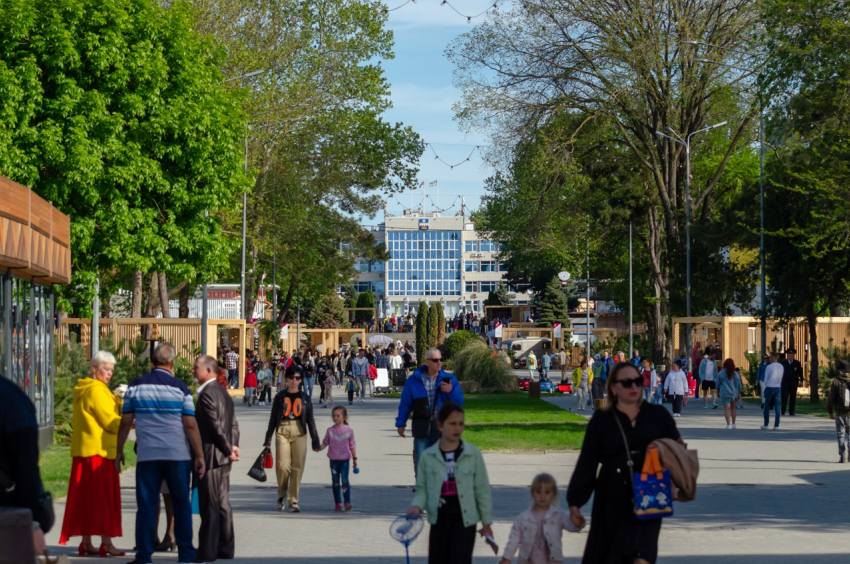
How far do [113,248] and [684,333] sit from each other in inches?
994

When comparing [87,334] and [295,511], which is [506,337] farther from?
[295,511]

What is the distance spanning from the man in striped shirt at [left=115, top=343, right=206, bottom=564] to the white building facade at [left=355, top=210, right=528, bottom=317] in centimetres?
17098

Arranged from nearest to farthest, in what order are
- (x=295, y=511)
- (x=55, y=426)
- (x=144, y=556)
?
(x=144, y=556)
(x=295, y=511)
(x=55, y=426)

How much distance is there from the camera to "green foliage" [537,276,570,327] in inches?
4011

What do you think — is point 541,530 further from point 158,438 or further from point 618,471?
point 158,438

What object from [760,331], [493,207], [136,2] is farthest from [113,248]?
[493,207]

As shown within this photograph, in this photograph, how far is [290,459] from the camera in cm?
1322

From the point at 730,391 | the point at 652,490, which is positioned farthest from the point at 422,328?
the point at 652,490

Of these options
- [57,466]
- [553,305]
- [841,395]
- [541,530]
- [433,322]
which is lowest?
[57,466]

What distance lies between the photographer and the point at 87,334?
38875 millimetres

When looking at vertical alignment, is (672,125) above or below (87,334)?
above

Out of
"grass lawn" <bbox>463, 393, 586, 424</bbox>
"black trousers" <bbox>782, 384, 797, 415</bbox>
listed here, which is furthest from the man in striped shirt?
"black trousers" <bbox>782, 384, 797, 415</bbox>

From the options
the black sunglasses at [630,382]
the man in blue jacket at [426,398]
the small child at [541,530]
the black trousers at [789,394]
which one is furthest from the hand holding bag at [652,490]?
the black trousers at [789,394]

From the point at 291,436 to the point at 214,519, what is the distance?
3592 millimetres
